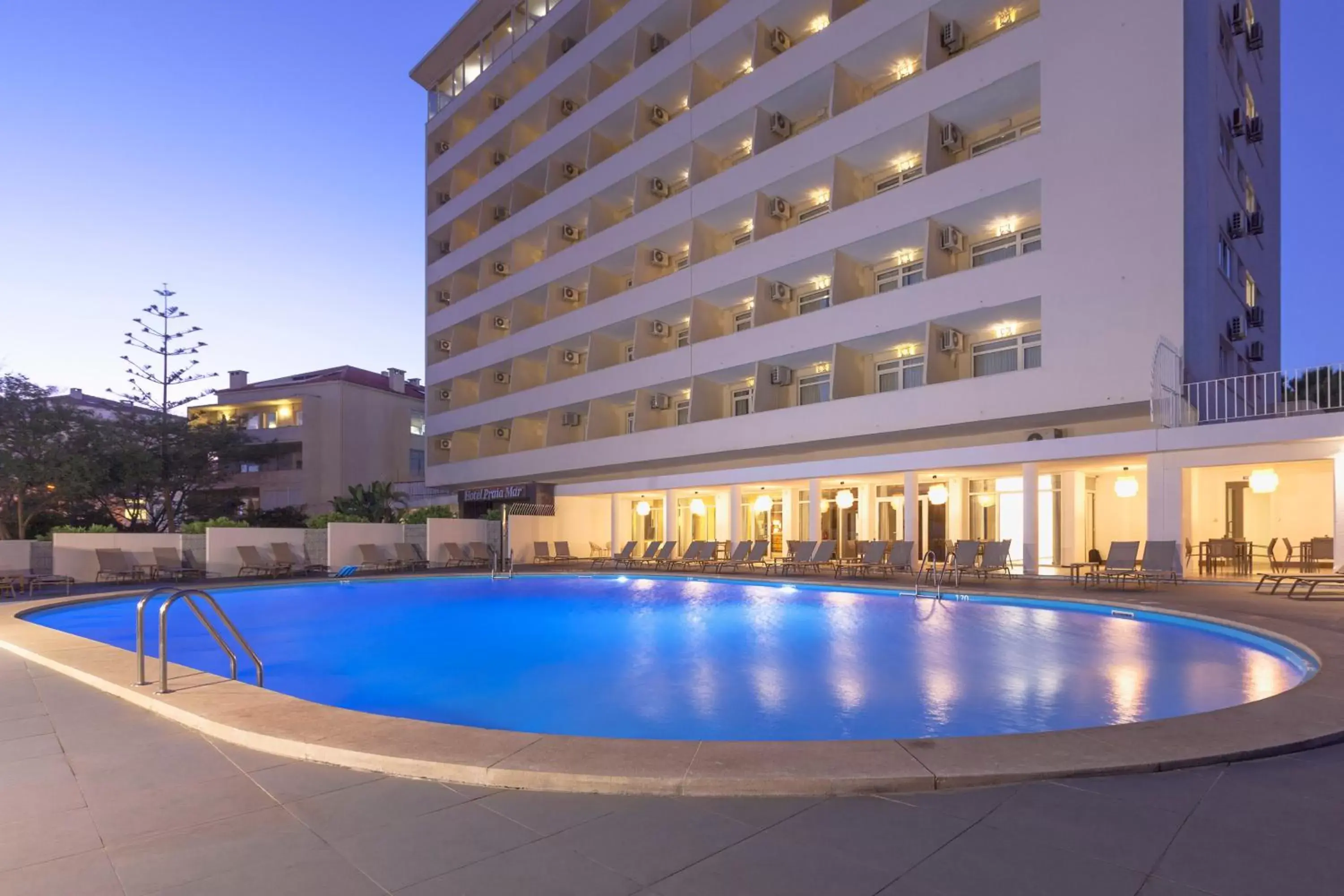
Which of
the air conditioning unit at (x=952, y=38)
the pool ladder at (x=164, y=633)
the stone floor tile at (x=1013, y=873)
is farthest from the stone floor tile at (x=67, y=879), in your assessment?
the air conditioning unit at (x=952, y=38)

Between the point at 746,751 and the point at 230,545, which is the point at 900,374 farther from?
the point at 746,751

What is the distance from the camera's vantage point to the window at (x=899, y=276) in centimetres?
2181

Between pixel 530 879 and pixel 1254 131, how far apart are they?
25.7 metres

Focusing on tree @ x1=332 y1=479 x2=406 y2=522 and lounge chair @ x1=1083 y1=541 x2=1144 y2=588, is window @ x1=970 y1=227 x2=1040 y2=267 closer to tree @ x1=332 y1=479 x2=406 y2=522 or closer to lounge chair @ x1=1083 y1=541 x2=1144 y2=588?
lounge chair @ x1=1083 y1=541 x2=1144 y2=588

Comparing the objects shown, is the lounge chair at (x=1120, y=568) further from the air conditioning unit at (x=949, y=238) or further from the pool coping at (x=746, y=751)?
the pool coping at (x=746, y=751)

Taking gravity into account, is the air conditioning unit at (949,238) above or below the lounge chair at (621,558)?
above

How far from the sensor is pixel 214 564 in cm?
2052

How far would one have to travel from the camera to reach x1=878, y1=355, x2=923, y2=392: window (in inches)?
854

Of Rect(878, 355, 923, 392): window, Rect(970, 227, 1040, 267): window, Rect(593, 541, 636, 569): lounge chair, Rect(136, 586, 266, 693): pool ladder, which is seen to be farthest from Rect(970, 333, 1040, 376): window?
Rect(136, 586, 266, 693): pool ladder

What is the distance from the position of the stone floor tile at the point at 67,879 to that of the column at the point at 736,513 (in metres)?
20.8

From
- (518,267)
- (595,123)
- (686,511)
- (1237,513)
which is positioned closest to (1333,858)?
(1237,513)

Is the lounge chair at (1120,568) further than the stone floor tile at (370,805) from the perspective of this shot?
Yes

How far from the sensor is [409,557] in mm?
23609

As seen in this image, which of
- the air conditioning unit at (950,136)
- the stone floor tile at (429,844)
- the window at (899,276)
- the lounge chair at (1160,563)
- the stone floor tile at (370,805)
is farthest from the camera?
the window at (899,276)
